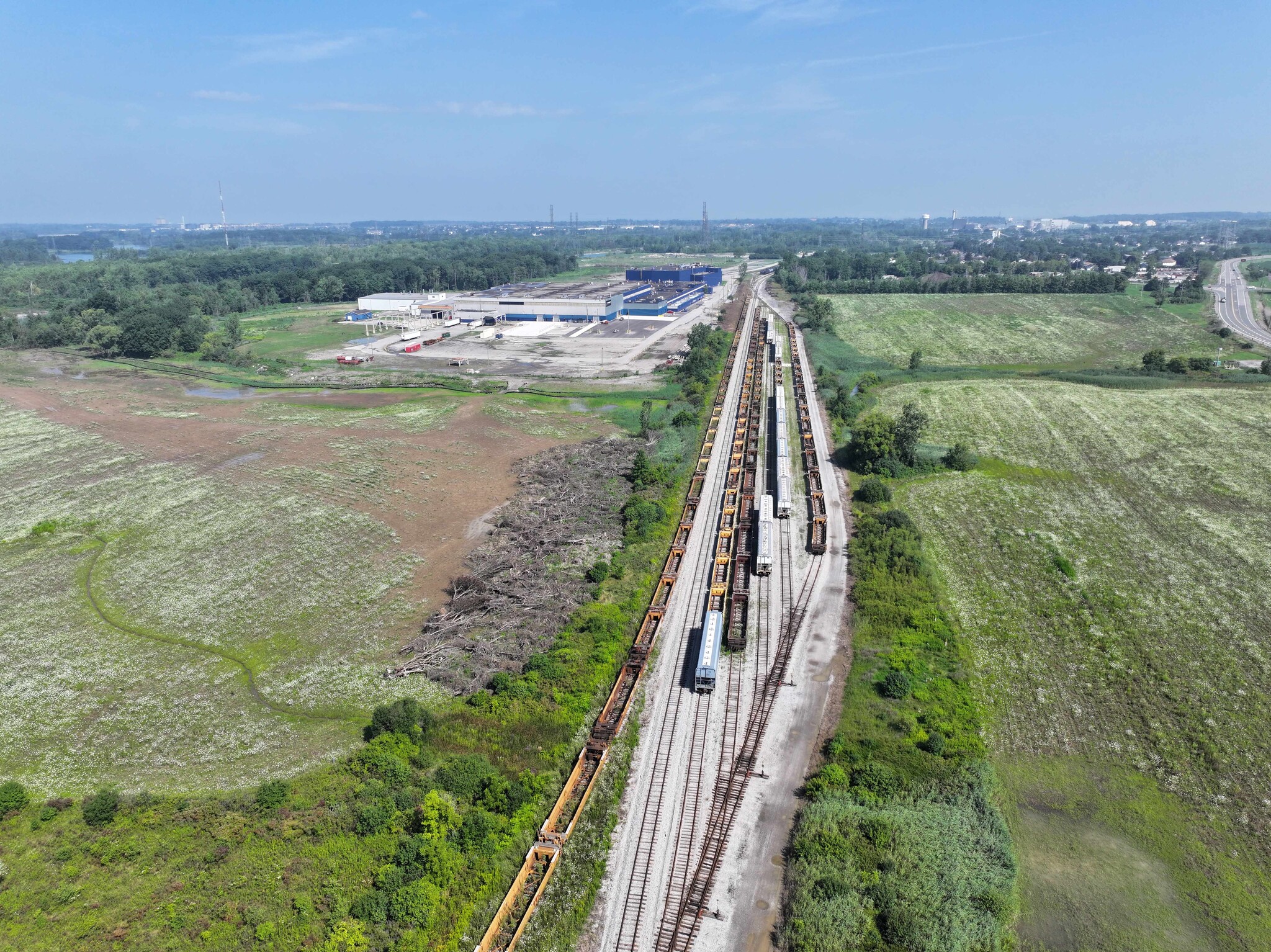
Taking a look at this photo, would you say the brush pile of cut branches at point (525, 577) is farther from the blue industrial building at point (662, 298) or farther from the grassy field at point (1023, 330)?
the blue industrial building at point (662, 298)

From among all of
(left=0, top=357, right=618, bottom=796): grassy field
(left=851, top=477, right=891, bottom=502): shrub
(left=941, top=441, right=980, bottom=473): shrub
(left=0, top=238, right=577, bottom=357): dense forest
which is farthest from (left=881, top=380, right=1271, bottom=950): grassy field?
(left=0, top=238, right=577, bottom=357): dense forest

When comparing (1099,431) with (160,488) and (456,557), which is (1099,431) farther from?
(160,488)

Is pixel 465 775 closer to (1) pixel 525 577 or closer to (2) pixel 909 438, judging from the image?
(1) pixel 525 577

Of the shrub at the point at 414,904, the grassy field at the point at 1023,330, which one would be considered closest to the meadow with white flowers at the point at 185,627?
the shrub at the point at 414,904

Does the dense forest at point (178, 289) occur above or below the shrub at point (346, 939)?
above

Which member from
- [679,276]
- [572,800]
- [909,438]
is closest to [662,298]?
[679,276]

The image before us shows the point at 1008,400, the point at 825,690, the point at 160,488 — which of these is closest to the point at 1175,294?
the point at 1008,400
